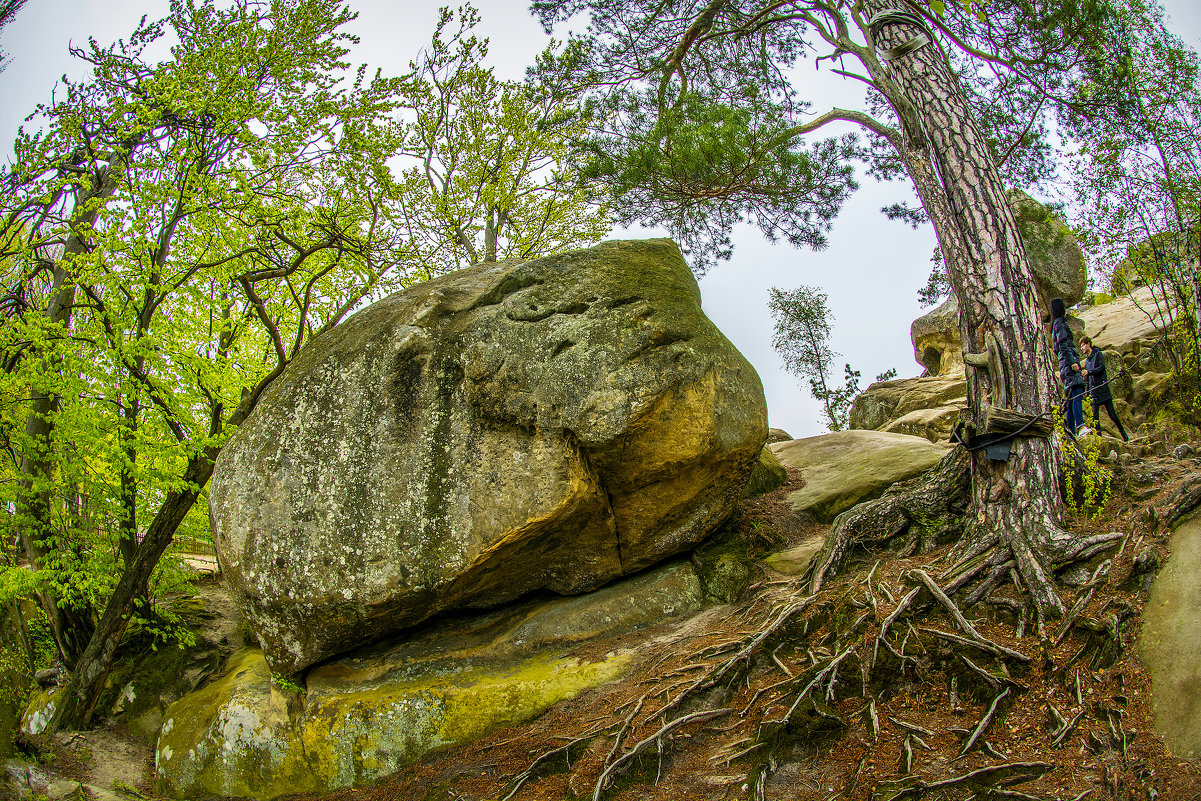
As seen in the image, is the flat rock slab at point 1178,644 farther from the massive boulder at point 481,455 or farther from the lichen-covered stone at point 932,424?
the lichen-covered stone at point 932,424

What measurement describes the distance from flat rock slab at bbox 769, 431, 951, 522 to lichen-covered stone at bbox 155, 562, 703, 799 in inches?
112

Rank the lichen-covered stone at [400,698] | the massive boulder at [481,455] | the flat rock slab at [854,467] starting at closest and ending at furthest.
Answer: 1. the lichen-covered stone at [400,698]
2. the massive boulder at [481,455]
3. the flat rock slab at [854,467]

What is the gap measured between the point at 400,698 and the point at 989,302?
6948 millimetres

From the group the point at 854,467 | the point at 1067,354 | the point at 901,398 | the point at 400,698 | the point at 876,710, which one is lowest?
→ the point at 876,710

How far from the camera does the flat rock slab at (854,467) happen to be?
29.7 feet

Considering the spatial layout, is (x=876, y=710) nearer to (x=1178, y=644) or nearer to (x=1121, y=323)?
(x=1178, y=644)

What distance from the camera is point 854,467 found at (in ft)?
32.7

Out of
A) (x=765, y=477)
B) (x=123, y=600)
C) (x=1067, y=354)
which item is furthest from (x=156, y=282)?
(x=1067, y=354)

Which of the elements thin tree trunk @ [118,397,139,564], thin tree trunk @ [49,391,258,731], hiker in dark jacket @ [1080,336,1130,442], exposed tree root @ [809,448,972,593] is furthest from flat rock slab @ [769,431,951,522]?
thin tree trunk @ [118,397,139,564]

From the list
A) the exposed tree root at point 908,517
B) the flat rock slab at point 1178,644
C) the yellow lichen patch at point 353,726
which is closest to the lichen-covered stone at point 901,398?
the exposed tree root at point 908,517

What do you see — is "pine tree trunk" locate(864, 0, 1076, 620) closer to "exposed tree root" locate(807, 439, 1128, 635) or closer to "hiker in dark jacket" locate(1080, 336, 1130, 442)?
"exposed tree root" locate(807, 439, 1128, 635)

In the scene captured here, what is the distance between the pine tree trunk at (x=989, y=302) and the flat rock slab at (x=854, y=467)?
318cm

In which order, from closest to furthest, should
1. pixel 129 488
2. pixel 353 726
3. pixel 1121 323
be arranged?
1. pixel 353 726
2. pixel 129 488
3. pixel 1121 323

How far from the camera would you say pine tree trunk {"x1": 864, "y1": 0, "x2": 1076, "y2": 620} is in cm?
514
